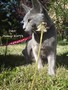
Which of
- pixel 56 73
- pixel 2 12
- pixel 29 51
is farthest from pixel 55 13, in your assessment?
pixel 56 73

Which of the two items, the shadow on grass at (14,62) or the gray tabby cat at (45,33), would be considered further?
the shadow on grass at (14,62)

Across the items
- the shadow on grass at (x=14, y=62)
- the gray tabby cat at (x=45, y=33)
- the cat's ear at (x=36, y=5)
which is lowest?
the shadow on grass at (x=14, y=62)

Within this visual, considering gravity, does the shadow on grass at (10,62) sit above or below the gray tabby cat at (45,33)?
below

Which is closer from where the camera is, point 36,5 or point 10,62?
point 36,5

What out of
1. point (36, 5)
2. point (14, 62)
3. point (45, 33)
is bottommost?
point (14, 62)

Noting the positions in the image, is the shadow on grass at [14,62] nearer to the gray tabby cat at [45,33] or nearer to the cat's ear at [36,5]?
the gray tabby cat at [45,33]

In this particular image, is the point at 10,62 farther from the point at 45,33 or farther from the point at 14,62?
the point at 45,33

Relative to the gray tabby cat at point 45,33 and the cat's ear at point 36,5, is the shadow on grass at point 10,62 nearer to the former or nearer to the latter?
the gray tabby cat at point 45,33

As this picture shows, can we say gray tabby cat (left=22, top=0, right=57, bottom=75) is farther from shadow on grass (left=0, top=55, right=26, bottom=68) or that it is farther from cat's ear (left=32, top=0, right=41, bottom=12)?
shadow on grass (left=0, top=55, right=26, bottom=68)

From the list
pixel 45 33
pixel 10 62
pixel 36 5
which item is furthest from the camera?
pixel 10 62

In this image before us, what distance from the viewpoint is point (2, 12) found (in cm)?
793

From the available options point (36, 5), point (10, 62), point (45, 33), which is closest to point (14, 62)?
point (10, 62)

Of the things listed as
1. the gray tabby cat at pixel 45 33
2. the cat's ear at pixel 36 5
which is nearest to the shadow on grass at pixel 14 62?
the gray tabby cat at pixel 45 33

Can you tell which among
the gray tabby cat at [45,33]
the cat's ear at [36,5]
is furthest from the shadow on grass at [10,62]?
the cat's ear at [36,5]
